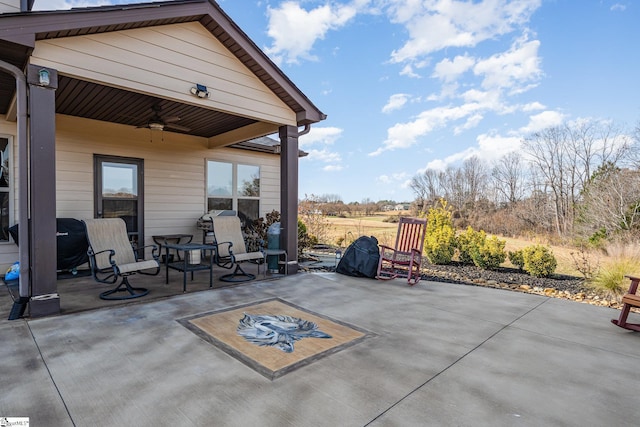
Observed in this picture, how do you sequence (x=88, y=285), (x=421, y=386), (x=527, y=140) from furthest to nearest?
(x=527, y=140), (x=88, y=285), (x=421, y=386)

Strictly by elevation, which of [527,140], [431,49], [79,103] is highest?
[431,49]

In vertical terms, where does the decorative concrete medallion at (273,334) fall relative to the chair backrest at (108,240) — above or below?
below

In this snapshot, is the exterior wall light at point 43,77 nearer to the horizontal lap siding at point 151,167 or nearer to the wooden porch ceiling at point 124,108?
the wooden porch ceiling at point 124,108

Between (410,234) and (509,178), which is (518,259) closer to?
(410,234)

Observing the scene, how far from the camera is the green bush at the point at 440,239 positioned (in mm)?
7297

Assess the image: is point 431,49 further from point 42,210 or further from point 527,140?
point 42,210

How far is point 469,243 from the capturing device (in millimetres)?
7168

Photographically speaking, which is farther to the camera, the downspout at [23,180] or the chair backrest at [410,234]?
the chair backrest at [410,234]

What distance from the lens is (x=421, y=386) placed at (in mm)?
2297

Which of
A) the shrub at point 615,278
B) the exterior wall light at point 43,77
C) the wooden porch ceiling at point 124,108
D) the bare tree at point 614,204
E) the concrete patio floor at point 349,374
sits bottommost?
the concrete patio floor at point 349,374

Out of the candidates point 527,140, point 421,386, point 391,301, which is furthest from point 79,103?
point 527,140

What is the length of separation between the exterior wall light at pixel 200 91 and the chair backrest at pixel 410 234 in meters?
3.91

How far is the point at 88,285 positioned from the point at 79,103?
288 cm

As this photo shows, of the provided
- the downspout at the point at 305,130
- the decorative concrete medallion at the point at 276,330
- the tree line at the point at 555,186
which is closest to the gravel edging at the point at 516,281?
the downspout at the point at 305,130
